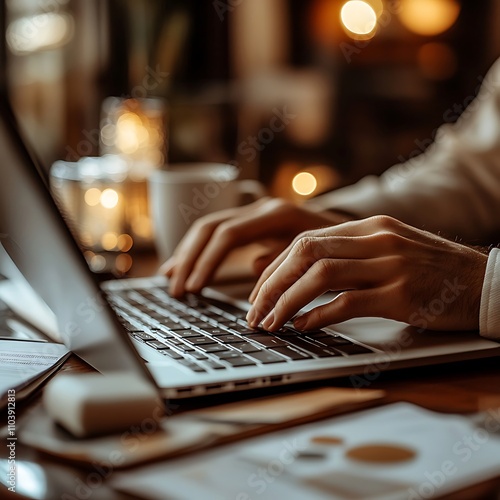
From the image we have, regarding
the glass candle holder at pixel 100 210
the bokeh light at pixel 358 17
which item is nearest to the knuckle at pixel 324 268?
the glass candle holder at pixel 100 210

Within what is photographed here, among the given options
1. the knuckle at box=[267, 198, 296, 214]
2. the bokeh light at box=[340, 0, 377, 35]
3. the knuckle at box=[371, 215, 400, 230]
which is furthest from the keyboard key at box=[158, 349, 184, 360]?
the bokeh light at box=[340, 0, 377, 35]

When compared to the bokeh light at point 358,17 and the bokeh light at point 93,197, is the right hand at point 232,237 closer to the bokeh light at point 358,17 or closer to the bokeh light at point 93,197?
the bokeh light at point 93,197

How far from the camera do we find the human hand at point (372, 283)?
0.58 meters

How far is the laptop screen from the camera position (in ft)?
1.46

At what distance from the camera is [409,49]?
2.79 m

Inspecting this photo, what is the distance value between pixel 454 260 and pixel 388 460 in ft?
0.92

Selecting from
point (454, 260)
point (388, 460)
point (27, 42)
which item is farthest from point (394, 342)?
point (27, 42)

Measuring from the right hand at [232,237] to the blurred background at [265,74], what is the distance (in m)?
1.53

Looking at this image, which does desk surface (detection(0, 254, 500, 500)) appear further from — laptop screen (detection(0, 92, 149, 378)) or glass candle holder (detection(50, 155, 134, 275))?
glass candle holder (detection(50, 155, 134, 275))

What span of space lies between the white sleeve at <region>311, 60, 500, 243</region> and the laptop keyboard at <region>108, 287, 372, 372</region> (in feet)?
1.08

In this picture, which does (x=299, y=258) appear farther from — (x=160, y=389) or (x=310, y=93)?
(x=310, y=93)

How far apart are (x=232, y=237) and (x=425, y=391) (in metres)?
0.34

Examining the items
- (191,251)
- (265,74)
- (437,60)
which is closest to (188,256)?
(191,251)

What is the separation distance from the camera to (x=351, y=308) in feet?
Result: 1.88
